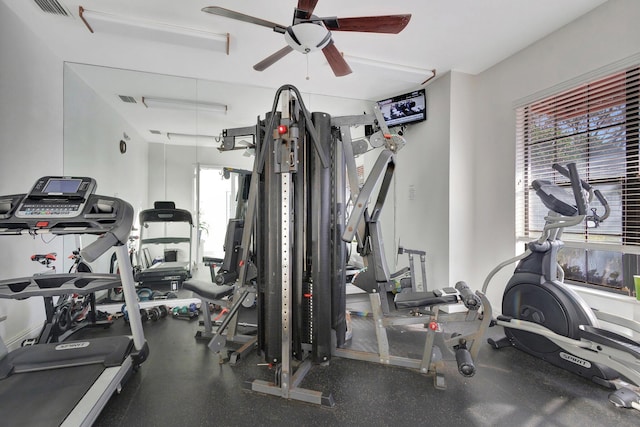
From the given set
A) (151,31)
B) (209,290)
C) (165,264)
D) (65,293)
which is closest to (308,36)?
(151,31)

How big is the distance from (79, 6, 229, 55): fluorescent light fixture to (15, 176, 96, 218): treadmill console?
160 cm

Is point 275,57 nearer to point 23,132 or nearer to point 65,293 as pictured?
point 65,293

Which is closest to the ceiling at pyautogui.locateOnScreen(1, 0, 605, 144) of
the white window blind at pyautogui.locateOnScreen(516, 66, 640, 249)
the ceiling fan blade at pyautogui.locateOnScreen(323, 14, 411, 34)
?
the ceiling fan blade at pyautogui.locateOnScreen(323, 14, 411, 34)

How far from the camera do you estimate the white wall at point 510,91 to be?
2.27m

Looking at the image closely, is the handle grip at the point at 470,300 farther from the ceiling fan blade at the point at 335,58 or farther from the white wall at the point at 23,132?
the white wall at the point at 23,132

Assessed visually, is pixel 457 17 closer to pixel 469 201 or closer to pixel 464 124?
pixel 464 124

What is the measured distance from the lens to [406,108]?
4055 mm

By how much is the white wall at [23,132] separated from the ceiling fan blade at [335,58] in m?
2.74

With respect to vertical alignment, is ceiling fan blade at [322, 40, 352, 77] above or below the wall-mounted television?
below

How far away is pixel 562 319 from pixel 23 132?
4.90m

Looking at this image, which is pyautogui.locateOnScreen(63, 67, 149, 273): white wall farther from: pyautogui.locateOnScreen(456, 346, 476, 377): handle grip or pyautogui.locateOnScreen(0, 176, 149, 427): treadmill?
pyautogui.locateOnScreen(456, 346, 476, 377): handle grip

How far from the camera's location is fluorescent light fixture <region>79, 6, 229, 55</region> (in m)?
2.43

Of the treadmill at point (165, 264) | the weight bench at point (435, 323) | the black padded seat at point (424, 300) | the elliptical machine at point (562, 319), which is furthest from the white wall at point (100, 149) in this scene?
the elliptical machine at point (562, 319)

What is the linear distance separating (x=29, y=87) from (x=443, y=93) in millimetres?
4568
